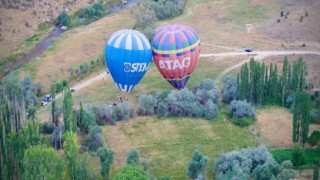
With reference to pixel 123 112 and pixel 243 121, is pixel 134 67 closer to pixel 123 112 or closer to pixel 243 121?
pixel 123 112

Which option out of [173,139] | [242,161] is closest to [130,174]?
[242,161]

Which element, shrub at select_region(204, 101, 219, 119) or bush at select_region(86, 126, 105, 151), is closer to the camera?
bush at select_region(86, 126, 105, 151)

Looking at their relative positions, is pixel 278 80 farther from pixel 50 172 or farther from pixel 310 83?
pixel 50 172

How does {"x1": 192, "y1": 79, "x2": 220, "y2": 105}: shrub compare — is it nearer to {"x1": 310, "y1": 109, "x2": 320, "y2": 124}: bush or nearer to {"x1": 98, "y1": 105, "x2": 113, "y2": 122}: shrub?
{"x1": 98, "y1": 105, "x2": 113, "y2": 122}: shrub

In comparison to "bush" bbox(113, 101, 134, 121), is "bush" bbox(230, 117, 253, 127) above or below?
below

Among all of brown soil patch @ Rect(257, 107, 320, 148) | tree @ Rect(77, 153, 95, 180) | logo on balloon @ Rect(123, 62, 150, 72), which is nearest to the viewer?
tree @ Rect(77, 153, 95, 180)

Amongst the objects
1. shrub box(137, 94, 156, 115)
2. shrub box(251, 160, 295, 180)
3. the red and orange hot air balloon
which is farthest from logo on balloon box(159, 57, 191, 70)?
shrub box(251, 160, 295, 180)

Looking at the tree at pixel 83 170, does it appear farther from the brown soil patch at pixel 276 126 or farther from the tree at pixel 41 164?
the brown soil patch at pixel 276 126

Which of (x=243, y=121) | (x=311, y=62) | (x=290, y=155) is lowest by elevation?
(x=290, y=155)
